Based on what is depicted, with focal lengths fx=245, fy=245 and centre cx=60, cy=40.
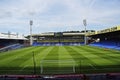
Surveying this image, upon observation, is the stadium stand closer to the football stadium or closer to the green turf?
the football stadium

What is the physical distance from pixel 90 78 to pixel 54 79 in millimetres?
2656

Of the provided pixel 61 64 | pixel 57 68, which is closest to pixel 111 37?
pixel 61 64

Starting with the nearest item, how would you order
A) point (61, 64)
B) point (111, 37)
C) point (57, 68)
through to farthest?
point (57, 68), point (61, 64), point (111, 37)

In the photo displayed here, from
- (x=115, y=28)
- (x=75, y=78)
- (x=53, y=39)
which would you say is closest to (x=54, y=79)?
(x=75, y=78)

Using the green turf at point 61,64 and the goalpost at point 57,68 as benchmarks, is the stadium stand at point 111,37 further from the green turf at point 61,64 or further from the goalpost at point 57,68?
the goalpost at point 57,68

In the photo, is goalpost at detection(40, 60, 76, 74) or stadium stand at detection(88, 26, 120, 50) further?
stadium stand at detection(88, 26, 120, 50)

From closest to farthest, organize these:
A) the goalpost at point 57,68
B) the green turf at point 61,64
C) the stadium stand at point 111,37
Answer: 1. the goalpost at point 57,68
2. the green turf at point 61,64
3. the stadium stand at point 111,37

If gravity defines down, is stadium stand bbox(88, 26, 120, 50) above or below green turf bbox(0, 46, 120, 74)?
above

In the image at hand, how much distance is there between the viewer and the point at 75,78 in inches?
706

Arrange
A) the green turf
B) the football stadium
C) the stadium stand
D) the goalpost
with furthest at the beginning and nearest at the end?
the stadium stand → the green turf → the goalpost → the football stadium

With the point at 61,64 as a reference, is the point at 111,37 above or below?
above

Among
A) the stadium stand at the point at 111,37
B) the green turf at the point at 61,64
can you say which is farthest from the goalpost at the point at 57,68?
the stadium stand at the point at 111,37

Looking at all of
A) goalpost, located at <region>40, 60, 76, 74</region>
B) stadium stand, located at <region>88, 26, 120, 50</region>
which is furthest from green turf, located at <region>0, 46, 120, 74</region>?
stadium stand, located at <region>88, 26, 120, 50</region>

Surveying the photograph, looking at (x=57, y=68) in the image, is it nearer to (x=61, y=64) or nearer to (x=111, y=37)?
(x=61, y=64)
